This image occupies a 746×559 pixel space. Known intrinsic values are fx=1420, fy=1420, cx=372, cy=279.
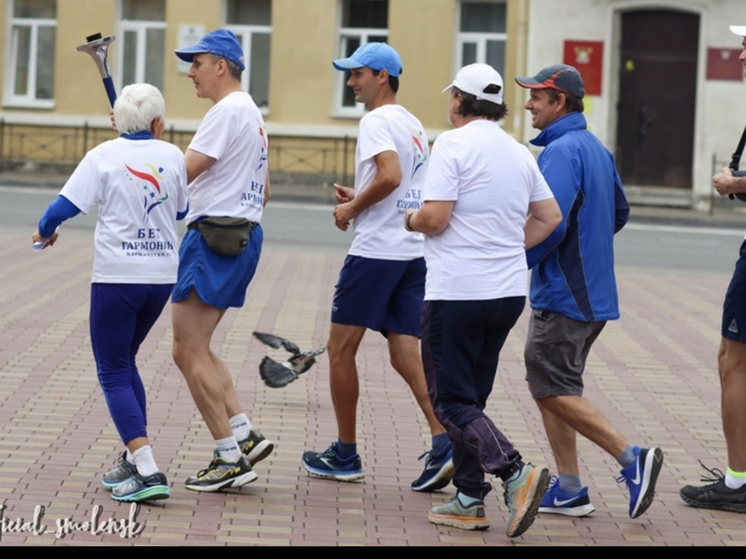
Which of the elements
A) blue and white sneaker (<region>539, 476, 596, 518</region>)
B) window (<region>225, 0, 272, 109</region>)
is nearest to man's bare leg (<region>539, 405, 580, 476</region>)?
blue and white sneaker (<region>539, 476, 596, 518</region>)

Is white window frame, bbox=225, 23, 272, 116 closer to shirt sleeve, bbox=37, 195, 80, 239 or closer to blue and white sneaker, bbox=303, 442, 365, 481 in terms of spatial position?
blue and white sneaker, bbox=303, 442, 365, 481

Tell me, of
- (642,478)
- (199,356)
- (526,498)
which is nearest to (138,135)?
(199,356)

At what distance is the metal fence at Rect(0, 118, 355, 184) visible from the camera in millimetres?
29875

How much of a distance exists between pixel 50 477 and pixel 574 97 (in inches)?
108

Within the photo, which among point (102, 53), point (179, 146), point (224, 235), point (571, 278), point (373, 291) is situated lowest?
point (373, 291)

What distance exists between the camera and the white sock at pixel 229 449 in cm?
600

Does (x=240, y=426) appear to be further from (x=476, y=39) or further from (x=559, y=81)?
(x=476, y=39)

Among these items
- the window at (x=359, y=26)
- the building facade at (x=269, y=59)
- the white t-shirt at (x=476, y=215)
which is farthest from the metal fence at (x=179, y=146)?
the white t-shirt at (x=476, y=215)

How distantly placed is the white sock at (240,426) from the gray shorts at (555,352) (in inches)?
53.0

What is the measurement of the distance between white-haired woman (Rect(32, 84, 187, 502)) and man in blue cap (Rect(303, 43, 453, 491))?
2.77 feet

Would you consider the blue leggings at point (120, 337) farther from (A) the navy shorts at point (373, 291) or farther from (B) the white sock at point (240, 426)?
(A) the navy shorts at point (373, 291)

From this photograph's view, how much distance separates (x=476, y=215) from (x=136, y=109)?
1459 millimetres

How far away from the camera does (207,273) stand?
603 cm

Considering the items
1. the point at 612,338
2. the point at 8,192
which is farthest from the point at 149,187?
the point at 8,192
